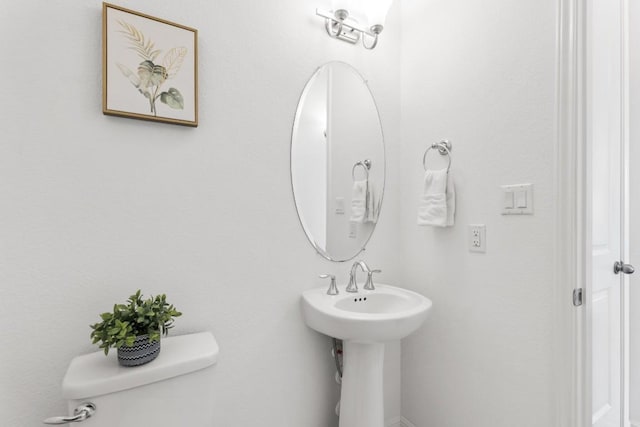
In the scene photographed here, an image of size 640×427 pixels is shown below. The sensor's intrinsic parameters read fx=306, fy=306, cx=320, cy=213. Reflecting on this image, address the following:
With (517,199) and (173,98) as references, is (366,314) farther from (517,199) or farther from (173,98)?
(173,98)

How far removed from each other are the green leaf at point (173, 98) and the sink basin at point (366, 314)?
878 mm

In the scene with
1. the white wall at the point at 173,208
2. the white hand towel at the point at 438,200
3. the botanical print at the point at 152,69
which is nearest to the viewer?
the white wall at the point at 173,208

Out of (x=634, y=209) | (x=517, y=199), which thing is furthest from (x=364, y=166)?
(x=634, y=209)

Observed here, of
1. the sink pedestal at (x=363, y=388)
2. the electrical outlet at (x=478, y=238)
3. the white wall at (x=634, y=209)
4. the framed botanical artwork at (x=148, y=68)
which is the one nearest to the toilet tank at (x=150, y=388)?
the sink pedestal at (x=363, y=388)

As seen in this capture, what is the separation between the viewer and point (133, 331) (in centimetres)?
85

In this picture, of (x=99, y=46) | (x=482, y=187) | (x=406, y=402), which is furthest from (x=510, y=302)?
(x=99, y=46)

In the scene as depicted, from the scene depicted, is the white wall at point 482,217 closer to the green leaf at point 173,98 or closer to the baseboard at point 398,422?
the baseboard at point 398,422

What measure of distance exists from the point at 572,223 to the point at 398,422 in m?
1.31

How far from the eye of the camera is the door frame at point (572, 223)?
1010mm

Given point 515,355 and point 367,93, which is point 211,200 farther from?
point 515,355

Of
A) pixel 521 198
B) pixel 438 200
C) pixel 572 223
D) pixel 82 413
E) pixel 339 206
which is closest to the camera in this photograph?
pixel 82 413

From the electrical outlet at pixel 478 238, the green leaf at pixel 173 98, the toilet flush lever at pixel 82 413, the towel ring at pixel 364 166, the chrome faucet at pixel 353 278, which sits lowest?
the toilet flush lever at pixel 82 413

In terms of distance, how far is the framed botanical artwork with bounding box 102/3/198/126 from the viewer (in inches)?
37.9

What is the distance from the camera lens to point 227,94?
1.18 meters
